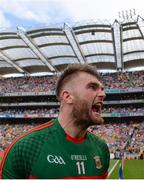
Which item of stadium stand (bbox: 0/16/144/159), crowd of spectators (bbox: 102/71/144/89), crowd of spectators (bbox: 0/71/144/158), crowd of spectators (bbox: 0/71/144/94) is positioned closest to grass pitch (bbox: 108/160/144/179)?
stadium stand (bbox: 0/16/144/159)

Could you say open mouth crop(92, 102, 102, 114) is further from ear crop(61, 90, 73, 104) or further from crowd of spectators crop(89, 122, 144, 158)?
crowd of spectators crop(89, 122, 144, 158)

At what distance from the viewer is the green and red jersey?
2.84m

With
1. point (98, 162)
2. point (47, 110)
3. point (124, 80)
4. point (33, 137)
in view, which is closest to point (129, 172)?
point (98, 162)

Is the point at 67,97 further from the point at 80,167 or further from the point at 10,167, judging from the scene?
the point at 10,167

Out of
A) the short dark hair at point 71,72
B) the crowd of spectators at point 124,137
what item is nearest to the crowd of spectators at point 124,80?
the crowd of spectators at point 124,137

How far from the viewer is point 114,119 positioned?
56781mm

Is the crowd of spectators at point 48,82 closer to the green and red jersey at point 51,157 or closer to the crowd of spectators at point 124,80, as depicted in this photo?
the crowd of spectators at point 124,80

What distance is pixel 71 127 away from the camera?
3.10m

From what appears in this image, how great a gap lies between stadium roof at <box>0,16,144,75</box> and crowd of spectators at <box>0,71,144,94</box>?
2.12 m

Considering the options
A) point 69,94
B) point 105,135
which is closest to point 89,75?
point 69,94

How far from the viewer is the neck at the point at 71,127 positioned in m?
3.10

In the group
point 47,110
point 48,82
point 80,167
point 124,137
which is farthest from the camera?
point 48,82

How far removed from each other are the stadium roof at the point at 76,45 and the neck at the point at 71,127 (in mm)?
35685

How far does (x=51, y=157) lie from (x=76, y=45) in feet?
137
